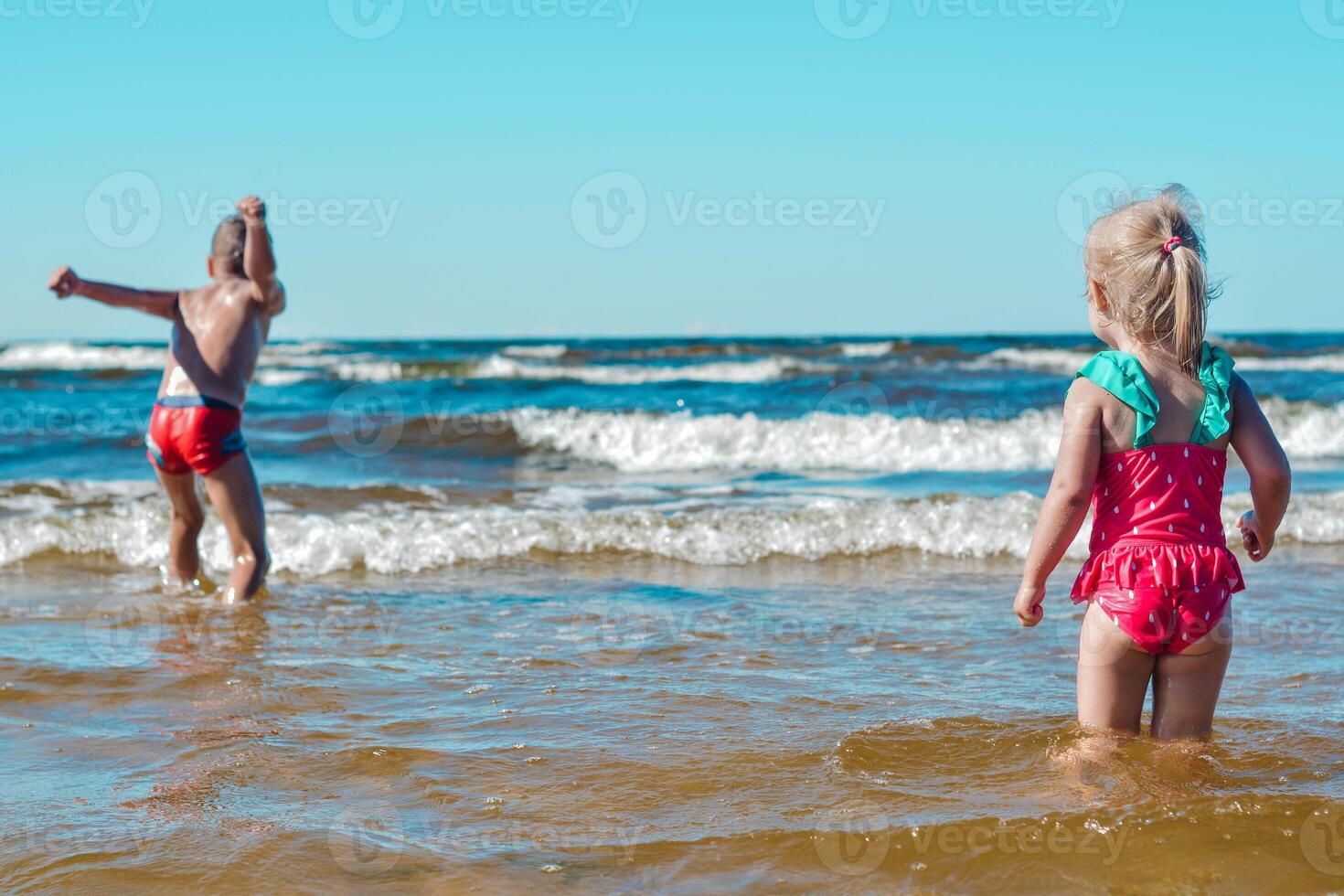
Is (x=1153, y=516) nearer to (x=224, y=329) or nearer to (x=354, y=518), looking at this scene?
(x=224, y=329)

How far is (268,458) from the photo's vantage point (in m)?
12.1

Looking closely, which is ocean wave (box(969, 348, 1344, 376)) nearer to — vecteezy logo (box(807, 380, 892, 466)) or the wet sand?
vecteezy logo (box(807, 380, 892, 466))

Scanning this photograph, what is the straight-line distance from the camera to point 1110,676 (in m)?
3.04

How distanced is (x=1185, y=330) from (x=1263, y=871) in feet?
4.22

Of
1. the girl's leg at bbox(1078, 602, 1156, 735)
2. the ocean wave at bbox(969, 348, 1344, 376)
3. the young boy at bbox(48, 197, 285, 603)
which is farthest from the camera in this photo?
the ocean wave at bbox(969, 348, 1344, 376)

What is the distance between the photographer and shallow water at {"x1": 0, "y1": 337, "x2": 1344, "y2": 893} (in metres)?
2.71

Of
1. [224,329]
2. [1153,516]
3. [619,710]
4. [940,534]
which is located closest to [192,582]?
[224,329]

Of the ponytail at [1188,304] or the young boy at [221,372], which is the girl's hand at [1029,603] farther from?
the young boy at [221,372]

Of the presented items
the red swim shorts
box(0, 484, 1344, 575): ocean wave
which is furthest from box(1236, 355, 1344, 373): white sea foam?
the red swim shorts

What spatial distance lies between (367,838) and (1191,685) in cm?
213

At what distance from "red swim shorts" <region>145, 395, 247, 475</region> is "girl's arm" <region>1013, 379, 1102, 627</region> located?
12.9 feet

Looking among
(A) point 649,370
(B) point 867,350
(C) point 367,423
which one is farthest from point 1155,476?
(B) point 867,350

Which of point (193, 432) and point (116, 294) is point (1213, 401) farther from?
point (116, 294)

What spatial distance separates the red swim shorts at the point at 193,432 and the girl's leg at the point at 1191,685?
13.8ft
